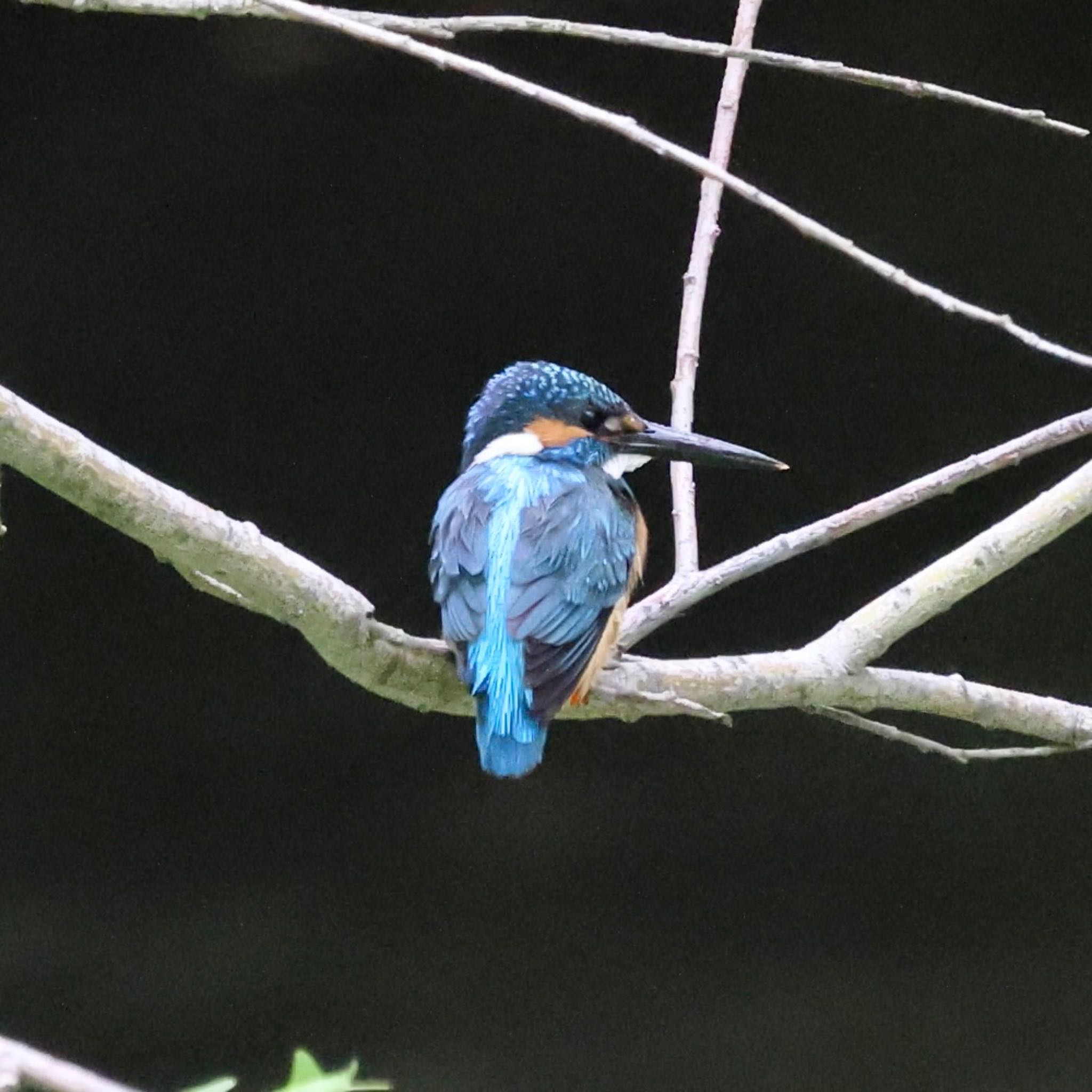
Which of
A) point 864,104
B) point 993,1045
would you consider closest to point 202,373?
point 864,104

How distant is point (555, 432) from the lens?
1340 millimetres

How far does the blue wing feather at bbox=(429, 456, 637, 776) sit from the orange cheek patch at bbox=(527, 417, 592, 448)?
0.12ft

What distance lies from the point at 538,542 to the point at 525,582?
0.05 metres

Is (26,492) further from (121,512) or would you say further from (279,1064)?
(121,512)

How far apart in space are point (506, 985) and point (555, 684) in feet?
3.51

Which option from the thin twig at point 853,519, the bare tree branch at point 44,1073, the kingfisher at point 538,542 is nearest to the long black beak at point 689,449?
the kingfisher at point 538,542

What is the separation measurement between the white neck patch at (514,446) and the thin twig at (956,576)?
314 mm

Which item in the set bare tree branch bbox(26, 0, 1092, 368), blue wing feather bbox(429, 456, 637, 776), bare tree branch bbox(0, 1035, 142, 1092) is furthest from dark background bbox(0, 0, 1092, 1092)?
bare tree branch bbox(0, 1035, 142, 1092)

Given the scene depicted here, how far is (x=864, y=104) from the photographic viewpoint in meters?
1.87

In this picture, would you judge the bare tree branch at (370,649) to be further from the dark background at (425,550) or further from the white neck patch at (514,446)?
the dark background at (425,550)

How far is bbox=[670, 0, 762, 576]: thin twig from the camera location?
1.26m

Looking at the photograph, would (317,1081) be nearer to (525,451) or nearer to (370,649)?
(370,649)

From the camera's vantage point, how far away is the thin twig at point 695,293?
126cm

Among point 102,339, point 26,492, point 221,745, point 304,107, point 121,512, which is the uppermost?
point 304,107
